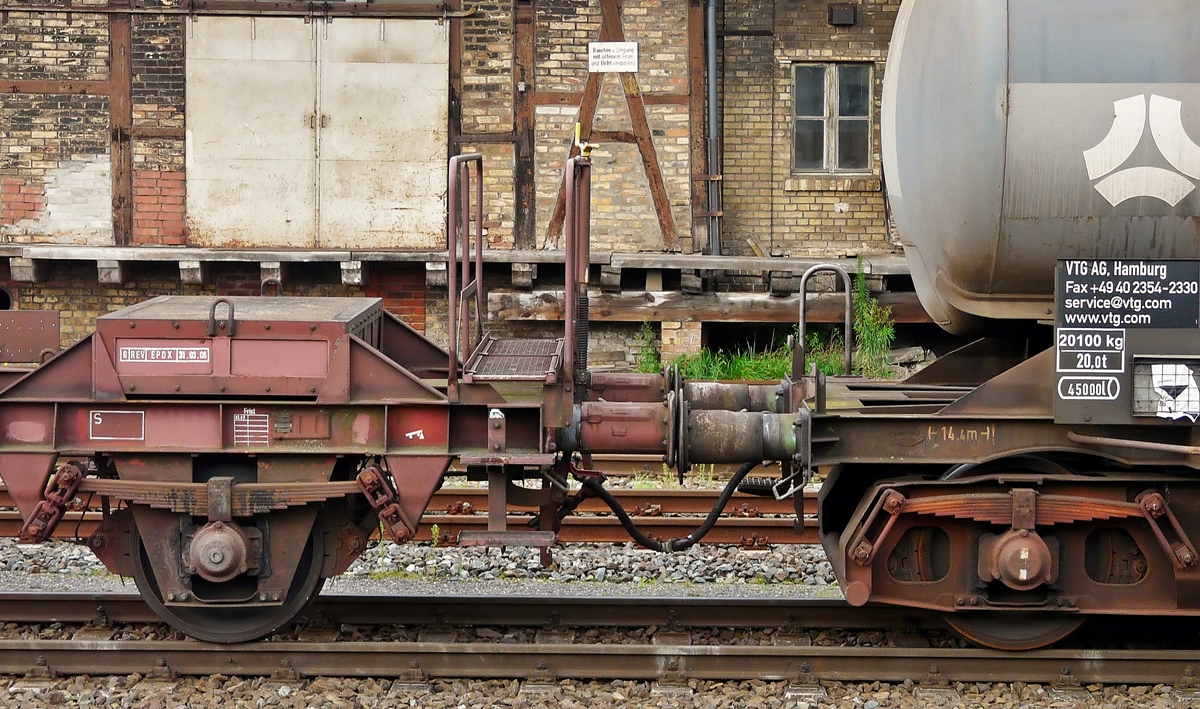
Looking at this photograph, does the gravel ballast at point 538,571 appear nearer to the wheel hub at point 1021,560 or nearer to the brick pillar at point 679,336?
the wheel hub at point 1021,560

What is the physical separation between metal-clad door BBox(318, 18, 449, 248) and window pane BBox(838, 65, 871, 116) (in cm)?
439

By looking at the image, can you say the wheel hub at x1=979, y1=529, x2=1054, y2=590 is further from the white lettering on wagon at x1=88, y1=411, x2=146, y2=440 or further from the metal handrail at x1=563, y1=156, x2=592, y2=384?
the white lettering on wagon at x1=88, y1=411, x2=146, y2=440

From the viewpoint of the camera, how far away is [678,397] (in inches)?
228

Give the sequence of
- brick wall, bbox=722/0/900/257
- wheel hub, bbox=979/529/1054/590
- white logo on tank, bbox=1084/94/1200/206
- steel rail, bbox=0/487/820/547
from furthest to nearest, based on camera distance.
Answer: brick wall, bbox=722/0/900/257 < steel rail, bbox=0/487/820/547 < wheel hub, bbox=979/529/1054/590 < white logo on tank, bbox=1084/94/1200/206

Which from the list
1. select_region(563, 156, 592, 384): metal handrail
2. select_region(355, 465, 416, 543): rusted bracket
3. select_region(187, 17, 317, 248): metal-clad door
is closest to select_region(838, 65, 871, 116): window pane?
select_region(187, 17, 317, 248): metal-clad door

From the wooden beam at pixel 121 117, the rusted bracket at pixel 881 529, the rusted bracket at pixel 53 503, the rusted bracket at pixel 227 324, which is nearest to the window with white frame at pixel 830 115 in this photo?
the wooden beam at pixel 121 117

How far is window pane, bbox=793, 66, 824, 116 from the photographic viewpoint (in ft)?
44.1

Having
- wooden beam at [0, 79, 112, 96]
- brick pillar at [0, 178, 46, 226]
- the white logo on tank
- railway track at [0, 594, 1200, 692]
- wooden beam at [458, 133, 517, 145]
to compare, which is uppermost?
wooden beam at [0, 79, 112, 96]

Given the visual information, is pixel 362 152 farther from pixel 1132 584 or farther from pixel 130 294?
pixel 1132 584

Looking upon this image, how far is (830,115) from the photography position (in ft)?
44.2

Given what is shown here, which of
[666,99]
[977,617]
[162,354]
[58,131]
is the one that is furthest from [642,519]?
[58,131]

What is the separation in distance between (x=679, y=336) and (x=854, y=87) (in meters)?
3.56

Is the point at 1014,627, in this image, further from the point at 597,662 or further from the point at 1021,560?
the point at 597,662

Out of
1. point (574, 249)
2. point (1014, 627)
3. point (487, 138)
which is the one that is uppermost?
point (487, 138)
